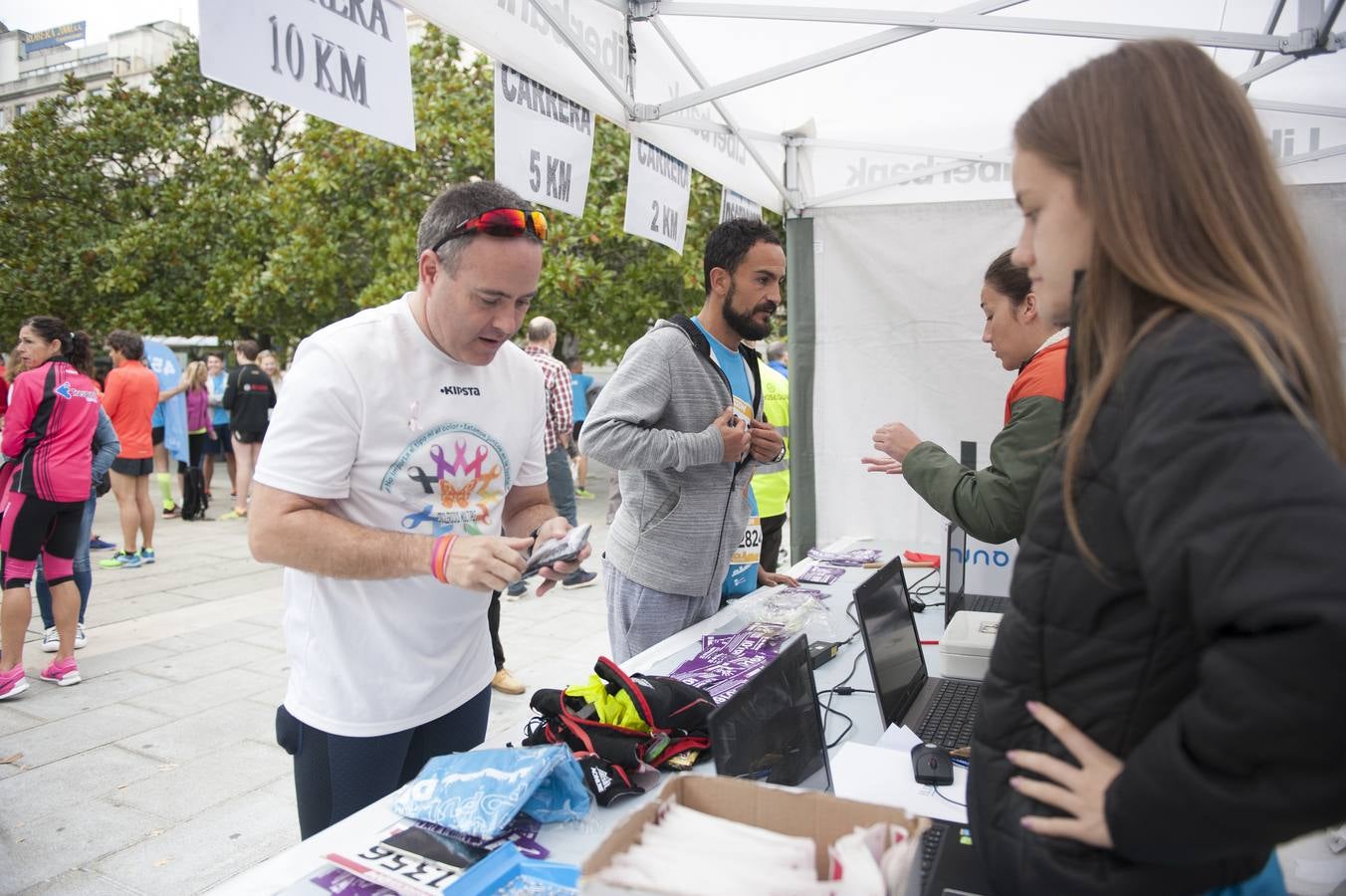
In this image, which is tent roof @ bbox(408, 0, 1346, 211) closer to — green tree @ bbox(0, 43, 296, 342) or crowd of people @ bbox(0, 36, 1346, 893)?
crowd of people @ bbox(0, 36, 1346, 893)

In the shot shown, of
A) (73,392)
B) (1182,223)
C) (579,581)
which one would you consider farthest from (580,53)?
(579,581)

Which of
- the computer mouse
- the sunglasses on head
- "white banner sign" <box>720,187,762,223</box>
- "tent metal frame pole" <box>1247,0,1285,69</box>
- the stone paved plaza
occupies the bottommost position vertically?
the stone paved plaza

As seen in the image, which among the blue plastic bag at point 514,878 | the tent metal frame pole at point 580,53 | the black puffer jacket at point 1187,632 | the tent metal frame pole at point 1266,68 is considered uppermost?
the tent metal frame pole at point 1266,68

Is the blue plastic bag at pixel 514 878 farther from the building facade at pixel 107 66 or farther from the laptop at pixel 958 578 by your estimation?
the building facade at pixel 107 66

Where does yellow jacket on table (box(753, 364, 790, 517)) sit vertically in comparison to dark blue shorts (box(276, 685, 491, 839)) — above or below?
above

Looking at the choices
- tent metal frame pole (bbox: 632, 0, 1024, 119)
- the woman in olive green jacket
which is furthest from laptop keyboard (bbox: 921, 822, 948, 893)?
tent metal frame pole (bbox: 632, 0, 1024, 119)

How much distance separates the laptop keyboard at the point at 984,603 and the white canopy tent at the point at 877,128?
1.58 m

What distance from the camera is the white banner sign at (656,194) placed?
3633 millimetres

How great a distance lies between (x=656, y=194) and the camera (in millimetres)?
3791

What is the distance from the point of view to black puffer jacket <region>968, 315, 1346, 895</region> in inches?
26.2

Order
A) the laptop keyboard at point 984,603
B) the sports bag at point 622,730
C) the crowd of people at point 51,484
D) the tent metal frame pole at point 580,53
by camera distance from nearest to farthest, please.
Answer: the sports bag at point 622,730 → the tent metal frame pole at point 580,53 → the laptop keyboard at point 984,603 → the crowd of people at point 51,484

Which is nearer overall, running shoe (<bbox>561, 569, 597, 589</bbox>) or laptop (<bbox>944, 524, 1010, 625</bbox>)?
laptop (<bbox>944, 524, 1010, 625</bbox>)

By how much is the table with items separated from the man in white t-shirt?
278 mm

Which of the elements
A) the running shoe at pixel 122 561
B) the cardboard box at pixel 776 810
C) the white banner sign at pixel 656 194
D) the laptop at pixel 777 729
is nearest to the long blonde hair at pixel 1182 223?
the cardboard box at pixel 776 810
